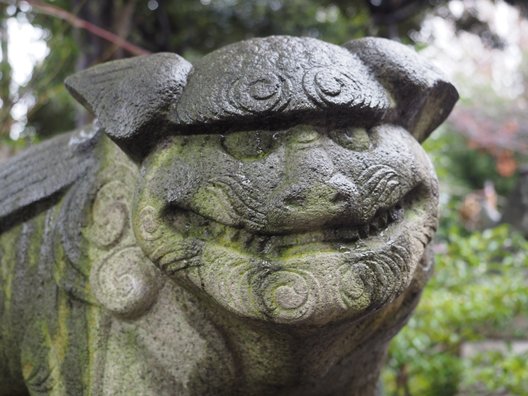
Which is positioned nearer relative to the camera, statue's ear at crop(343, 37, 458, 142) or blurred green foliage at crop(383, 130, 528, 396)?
statue's ear at crop(343, 37, 458, 142)

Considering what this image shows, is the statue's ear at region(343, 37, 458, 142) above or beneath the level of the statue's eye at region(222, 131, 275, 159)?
above

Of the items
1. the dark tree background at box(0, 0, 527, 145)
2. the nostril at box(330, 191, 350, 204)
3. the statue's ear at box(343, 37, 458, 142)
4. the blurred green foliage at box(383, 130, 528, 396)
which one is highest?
the dark tree background at box(0, 0, 527, 145)

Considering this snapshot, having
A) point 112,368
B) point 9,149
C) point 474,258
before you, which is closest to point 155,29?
point 9,149

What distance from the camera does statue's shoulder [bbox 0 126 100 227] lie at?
50.1 inches

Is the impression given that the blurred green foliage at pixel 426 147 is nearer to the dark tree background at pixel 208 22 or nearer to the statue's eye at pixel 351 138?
the dark tree background at pixel 208 22

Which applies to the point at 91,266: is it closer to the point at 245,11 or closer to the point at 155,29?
the point at 245,11

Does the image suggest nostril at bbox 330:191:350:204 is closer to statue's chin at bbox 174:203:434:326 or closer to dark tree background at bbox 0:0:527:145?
statue's chin at bbox 174:203:434:326

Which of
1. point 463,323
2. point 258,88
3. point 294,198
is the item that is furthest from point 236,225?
point 463,323

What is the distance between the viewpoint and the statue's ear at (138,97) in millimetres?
1059

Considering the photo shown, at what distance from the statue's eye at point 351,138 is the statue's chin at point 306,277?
0.15 meters

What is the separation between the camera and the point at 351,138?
1.04m

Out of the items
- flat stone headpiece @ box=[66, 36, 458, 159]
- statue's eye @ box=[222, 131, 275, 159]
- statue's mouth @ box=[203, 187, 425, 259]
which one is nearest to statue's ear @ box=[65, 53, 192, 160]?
flat stone headpiece @ box=[66, 36, 458, 159]

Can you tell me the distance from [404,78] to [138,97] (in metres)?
0.46

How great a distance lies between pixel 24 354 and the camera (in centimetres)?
125
